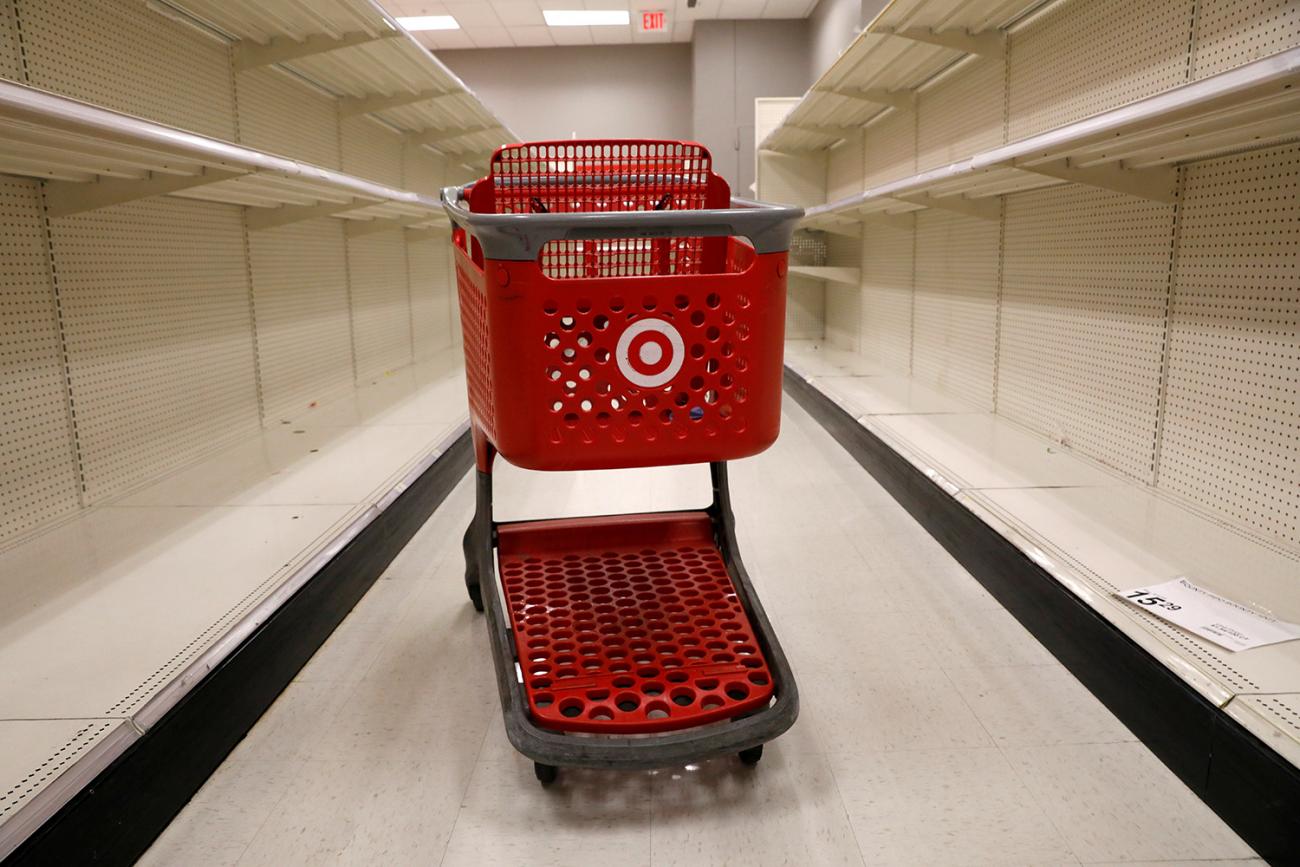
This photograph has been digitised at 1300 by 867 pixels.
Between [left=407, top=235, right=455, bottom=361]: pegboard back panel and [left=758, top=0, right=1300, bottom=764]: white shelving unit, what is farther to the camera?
[left=407, top=235, right=455, bottom=361]: pegboard back panel

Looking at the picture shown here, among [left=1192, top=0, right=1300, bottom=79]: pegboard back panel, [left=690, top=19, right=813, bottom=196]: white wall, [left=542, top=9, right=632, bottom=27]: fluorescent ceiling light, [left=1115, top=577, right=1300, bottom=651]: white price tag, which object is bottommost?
[left=1115, top=577, right=1300, bottom=651]: white price tag

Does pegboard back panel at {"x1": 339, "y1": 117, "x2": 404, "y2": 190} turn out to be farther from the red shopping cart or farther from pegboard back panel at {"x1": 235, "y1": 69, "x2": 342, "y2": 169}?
the red shopping cart

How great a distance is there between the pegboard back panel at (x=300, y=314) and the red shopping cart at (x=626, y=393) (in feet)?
7.67

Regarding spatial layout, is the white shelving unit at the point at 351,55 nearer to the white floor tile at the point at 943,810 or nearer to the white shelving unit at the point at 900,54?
the white shelving unit at the point at 900,54

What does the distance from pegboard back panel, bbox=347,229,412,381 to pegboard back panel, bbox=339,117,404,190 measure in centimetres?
38

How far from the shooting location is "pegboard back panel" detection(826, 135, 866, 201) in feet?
20.3

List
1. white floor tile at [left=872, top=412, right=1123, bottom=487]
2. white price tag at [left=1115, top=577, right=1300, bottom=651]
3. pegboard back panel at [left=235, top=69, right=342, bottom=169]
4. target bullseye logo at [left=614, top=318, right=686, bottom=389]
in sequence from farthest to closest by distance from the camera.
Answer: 1. pegboard back panel at [left=235, top=69, right=342, bottom=169]
2. white floor tile at [left=872, top=412, right=1123, bottom=487]
3. white price tag at [left=1115, top=577, right=1300, bottom=651]
4. target bullseye logo at [left=614, top=318, right=686, bottom=389]

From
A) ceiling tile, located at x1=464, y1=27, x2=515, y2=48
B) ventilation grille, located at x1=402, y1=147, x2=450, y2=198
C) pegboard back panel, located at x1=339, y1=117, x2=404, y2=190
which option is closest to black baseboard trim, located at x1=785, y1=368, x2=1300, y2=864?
pegboard back panel, located at x1=339, y1=117, x2=404, y2=190

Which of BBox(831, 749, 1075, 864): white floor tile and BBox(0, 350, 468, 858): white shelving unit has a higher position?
BBox(0, 350, 468, 858): white shelving unit

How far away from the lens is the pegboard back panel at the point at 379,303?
5.05 metres

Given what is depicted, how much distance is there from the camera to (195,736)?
4.91 feet

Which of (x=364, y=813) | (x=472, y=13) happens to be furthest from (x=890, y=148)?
(x=472, y=13)

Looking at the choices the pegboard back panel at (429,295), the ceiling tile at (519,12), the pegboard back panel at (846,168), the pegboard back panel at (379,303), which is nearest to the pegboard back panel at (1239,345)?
the pegboard back panel at (846,168)

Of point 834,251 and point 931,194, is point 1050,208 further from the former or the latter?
point 834,251
